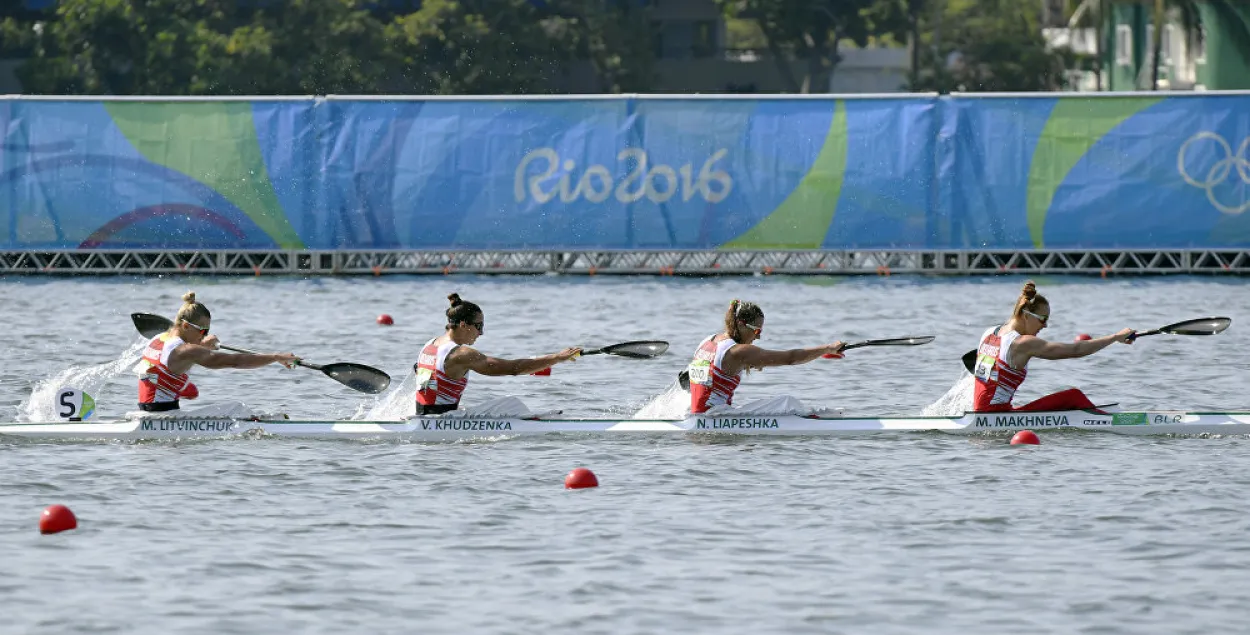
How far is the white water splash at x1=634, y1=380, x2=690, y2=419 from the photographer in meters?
20.7

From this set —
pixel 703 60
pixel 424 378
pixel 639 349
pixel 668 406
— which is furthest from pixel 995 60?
pixel 424 378

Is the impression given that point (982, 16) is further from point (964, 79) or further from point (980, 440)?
point (980, 440)

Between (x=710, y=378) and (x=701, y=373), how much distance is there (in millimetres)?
98

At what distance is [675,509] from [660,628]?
3.49 m

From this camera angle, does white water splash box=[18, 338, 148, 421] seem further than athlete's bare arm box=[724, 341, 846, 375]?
Yes

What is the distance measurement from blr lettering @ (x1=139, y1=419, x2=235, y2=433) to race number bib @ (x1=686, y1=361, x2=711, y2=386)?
4284 mm

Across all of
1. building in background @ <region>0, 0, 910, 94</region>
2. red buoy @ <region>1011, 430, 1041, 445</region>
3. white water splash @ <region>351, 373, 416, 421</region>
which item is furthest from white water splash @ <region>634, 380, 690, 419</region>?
building in background @ <region>0, 0, 910, 94</region>

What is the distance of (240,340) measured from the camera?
Answer: 89.4 ft

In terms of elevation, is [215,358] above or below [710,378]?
above

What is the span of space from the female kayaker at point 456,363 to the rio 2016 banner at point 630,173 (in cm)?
1476

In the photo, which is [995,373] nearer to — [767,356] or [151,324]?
[767,356]

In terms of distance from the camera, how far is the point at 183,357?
1862 centimetres

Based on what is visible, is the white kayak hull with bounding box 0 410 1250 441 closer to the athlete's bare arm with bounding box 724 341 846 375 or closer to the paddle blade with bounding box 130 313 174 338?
the athlete's bare arm with bounding box 724 341 846 375

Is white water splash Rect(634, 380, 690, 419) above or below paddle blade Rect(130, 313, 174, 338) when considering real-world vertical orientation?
below
